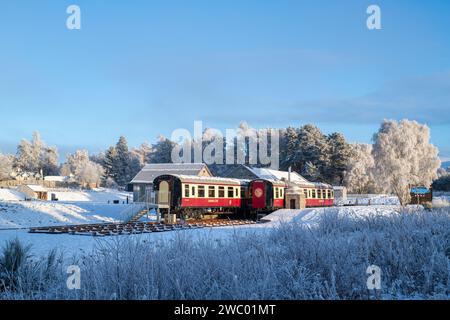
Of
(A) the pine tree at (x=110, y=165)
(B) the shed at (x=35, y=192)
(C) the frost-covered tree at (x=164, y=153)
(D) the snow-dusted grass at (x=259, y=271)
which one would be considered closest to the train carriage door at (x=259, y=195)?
(D) the snow-dusted grass at (x=259, y=271)

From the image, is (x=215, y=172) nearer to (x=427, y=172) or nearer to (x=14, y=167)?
(x=427, y=172)

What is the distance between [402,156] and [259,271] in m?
43.3

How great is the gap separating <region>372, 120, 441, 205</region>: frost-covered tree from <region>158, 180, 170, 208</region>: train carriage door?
2340 cm

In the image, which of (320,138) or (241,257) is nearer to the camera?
(241,257)

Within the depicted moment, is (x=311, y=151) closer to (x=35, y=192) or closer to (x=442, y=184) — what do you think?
(x=442, y=184)

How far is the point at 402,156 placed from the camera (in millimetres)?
45812

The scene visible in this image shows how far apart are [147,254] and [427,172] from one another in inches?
1846

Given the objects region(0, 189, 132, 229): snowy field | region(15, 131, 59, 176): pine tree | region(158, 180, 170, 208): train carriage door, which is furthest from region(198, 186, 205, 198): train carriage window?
region(15, 131, 59, 176): pine tree

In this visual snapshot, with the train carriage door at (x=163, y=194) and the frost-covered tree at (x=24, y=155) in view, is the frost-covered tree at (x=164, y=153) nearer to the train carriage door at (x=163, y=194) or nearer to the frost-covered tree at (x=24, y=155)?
the frost-covered tree at (x=24, y=155)

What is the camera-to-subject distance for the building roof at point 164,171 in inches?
1860

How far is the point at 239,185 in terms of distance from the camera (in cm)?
3306

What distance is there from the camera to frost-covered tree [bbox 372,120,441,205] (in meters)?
44.2

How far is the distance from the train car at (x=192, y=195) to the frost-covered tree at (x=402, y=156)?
63.1ft
